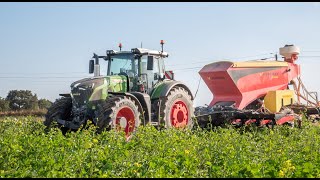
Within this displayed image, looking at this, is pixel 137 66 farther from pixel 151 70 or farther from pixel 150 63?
pixel 150 63

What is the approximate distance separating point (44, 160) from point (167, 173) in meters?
1.73

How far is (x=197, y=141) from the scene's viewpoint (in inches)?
299

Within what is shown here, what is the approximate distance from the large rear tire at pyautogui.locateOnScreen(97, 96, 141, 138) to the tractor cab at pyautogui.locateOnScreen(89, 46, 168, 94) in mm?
1088

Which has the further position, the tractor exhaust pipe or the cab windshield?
the tractor exhaust pipe

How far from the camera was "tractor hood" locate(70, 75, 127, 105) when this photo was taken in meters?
10.2

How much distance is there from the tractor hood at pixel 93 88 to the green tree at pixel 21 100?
27.9 meters

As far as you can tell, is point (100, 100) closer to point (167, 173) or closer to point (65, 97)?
point (65, 97)

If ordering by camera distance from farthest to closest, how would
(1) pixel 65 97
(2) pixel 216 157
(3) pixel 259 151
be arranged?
1. (1) pixel 65 97
2. (3) pixel 259 151
3. (2) pixel 216 157

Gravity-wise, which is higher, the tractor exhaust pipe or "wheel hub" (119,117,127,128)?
the tractor exhaust pipe

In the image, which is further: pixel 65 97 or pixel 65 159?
pixel 65 97

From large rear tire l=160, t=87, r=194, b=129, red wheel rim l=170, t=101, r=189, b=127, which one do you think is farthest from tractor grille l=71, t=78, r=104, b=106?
red wheel rim l=170, t=101, r=189, b=127

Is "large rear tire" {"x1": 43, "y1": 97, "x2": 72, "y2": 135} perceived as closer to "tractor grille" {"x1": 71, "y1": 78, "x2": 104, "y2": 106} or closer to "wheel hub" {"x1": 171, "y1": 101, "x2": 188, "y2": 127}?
"tractor grille" {"x1": 71, "y1": 78, "x2": 104, "y2": 106}

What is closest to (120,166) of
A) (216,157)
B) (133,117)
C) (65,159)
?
(65,159)

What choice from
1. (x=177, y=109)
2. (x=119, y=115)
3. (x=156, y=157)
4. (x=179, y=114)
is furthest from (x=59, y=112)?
(x=156, y=157)
